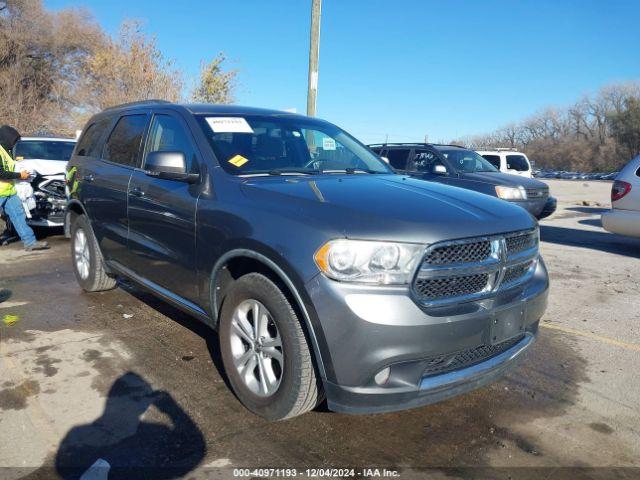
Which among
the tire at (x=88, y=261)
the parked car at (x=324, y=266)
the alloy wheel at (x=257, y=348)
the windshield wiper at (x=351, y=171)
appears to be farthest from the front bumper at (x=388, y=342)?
the tire at (x=88, y=261)

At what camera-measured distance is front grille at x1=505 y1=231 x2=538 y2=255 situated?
2.98m

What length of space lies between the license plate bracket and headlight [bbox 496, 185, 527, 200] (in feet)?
23.5

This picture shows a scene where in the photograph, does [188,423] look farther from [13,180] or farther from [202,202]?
[13,180]

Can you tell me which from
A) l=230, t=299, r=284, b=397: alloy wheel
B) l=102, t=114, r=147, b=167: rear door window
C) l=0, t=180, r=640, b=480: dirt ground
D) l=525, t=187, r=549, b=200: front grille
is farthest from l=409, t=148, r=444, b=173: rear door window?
l=230, t=299, r=284, b=397: alloy wheel

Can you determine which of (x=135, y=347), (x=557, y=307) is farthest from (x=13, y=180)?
(x=557, y=307)

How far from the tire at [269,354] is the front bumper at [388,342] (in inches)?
6.9

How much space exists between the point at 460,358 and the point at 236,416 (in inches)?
53.1

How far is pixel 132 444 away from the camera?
9.15ft

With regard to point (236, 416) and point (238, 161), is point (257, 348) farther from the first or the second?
point (238, 161)

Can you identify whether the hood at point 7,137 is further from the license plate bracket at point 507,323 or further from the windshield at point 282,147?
the license plate bracket at point 507,323

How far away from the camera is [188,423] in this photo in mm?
3014

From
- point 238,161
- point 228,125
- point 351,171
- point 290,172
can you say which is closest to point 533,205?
point 351,171

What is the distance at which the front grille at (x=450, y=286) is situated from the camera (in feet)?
8.50

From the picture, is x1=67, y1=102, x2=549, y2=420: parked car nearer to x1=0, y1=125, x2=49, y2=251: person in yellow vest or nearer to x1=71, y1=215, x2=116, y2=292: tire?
x1=71, y1=215, x2=116, y2=292: tire
